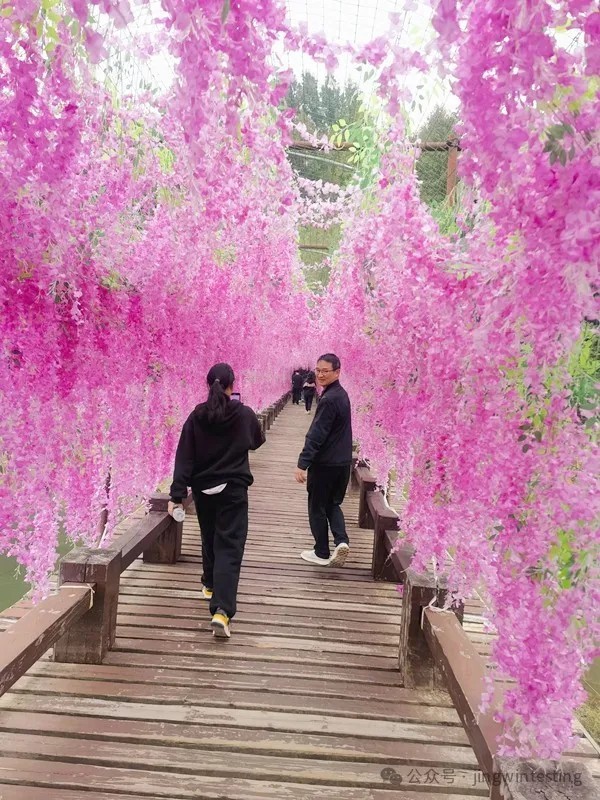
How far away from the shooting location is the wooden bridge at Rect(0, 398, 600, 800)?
229cm

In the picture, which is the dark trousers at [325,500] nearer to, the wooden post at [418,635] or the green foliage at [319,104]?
the wooden post at [418,635]

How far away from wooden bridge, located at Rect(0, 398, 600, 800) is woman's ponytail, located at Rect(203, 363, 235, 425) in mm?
954

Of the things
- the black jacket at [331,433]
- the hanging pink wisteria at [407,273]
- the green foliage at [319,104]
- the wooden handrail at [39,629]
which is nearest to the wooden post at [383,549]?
the black jacket at [331,433]

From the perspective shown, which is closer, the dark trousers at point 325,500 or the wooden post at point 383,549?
the wooden post at point 383,549

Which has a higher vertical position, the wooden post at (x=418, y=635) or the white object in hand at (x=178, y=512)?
the white object in hand at (x=178, y=512)

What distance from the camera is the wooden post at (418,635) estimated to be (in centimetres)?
300

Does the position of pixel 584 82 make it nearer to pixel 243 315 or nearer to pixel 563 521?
pixel 563 521

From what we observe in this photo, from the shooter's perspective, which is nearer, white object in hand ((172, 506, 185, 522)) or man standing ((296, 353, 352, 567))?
white object in hand ((172, 506, 185, 522))

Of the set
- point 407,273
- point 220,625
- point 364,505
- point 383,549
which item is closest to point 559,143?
point 407,273

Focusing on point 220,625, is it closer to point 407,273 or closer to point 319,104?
point 407,273

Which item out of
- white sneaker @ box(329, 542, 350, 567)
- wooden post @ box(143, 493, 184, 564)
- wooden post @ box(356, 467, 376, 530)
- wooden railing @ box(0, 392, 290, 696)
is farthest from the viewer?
wooden post @ box(356, 467, 376, 530)

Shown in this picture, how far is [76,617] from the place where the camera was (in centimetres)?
290

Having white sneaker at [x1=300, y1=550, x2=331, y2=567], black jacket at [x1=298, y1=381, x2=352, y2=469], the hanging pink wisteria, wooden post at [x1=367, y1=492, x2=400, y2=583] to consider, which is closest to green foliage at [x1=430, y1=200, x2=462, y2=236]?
the hanging pink wisteria

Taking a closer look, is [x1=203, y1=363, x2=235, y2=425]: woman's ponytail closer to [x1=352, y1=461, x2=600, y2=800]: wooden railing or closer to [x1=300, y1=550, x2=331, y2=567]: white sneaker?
[x1=352, y1=461, x2=600, y2=800]: wooden railing
